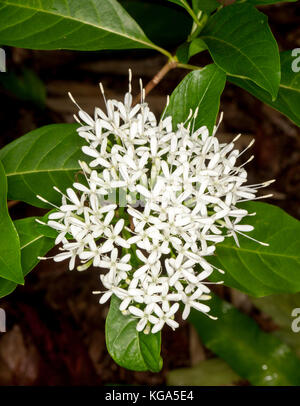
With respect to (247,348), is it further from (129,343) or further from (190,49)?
(190,49)

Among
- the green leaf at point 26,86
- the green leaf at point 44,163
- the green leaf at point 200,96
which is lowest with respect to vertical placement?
the green leaf at point 44,163

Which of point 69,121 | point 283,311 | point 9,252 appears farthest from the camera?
point 69,121

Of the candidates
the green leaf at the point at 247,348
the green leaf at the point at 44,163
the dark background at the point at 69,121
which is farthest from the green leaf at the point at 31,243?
the green leaf at the point at 247,348

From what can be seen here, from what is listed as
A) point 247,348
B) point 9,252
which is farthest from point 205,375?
point 9,252

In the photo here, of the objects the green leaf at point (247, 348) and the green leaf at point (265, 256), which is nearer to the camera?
the green leaf at point (265, 256)

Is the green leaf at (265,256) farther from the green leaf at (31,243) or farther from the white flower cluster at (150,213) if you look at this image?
the green leaf at (31,243)
